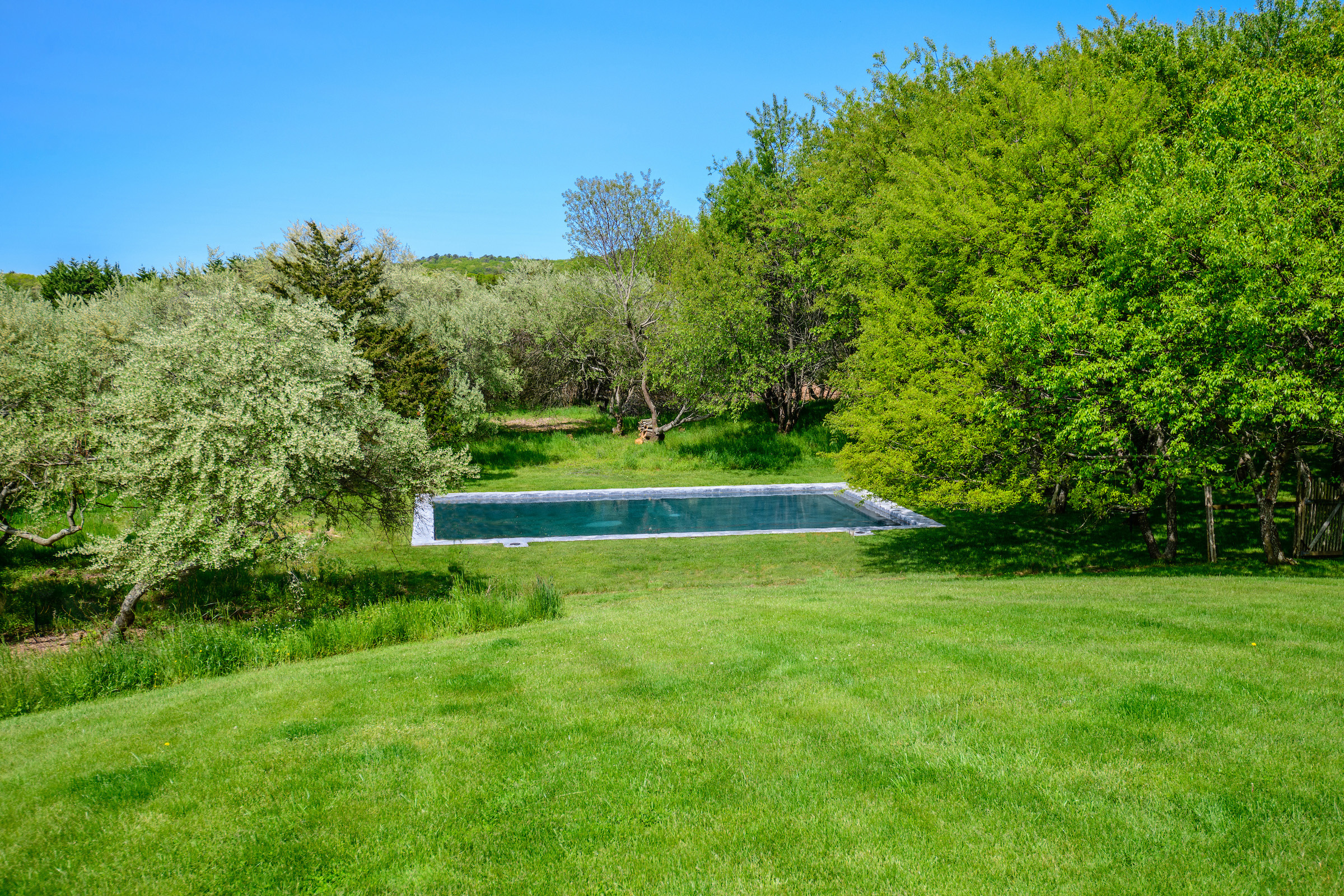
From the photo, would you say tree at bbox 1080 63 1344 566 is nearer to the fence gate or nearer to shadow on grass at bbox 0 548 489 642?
the fence gate

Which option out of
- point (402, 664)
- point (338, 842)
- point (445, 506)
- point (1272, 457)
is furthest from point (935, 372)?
point (445, 506)

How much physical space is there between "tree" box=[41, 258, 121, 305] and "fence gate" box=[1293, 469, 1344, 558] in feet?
226

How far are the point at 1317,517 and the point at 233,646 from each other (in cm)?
2219

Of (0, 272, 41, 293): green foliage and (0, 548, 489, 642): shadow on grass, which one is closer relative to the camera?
(0, 548, 489, 642): shadow on grass

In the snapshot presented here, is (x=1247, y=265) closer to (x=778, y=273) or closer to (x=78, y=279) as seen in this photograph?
(x=778, y=273)

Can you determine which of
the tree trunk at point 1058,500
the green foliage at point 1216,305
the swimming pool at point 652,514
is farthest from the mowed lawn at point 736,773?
the tree trunk at point 1058,500

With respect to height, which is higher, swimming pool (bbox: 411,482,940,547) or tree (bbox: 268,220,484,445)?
tree (bbox: 268,220,484,445)

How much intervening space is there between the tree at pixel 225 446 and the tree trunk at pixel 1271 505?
1774 centimetres

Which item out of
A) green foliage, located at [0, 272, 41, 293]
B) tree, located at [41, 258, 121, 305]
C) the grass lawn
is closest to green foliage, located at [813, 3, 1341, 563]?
the grass lawn

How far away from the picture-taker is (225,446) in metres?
12.3

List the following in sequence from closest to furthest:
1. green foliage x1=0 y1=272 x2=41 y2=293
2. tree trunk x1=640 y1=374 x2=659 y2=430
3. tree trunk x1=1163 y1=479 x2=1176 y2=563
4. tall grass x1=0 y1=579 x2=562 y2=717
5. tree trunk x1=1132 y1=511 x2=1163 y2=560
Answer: tall grass x1=0 y1=579 x2=562 y2=717
tree trunk x1=1163 y1=479 x2=1176 y2=563
tree trunk x1=1132 y1=511 x2=1163 y2=560
tree trunk x1=640 y1=374 x2=659 y2=430
green foliage x1=0 y1=272 x2=41 y2=293

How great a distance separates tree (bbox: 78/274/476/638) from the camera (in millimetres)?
11930

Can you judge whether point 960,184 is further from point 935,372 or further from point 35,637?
point 35,637

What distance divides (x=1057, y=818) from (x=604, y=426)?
39.4 meters
